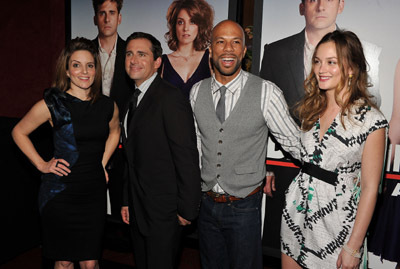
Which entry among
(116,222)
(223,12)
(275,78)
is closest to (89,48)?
(223,12)

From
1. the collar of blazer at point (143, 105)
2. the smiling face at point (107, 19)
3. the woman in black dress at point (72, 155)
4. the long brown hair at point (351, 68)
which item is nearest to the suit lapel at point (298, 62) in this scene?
the long brown hair at point (351, 68)

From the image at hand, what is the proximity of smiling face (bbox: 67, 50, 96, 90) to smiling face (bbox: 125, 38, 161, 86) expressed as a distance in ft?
1.11

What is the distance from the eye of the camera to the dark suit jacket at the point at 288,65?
8.00 ft

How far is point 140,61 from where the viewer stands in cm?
193

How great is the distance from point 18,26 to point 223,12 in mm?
2274

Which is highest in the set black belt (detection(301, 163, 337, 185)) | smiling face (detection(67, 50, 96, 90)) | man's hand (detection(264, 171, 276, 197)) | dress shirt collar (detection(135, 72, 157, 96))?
smiling face (detection(67, 50, 96, 90))

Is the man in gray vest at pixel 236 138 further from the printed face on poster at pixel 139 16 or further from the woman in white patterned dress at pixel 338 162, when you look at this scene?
the printed face on poster at pixel 139 16

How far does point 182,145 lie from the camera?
171 centimetres

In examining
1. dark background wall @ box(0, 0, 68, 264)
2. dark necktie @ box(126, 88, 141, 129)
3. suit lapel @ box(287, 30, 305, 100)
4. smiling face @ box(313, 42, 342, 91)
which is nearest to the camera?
smiling face @ box(313, 42, 342, 91)

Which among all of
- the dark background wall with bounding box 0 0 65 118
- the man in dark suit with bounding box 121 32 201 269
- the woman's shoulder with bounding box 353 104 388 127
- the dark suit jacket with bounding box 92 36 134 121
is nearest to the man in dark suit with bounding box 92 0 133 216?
the dark suit jacket with bounding box 92 36 134 121

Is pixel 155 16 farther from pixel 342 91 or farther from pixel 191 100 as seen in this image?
pixel 342 91

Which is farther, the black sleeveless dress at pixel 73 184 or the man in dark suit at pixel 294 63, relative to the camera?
the man in dark suit at pixel 294 63

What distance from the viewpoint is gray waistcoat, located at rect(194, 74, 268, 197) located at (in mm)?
1857

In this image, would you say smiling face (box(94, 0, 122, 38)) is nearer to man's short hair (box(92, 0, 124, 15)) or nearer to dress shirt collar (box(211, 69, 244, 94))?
man's short hair (box(92, 0, 124, 15))
